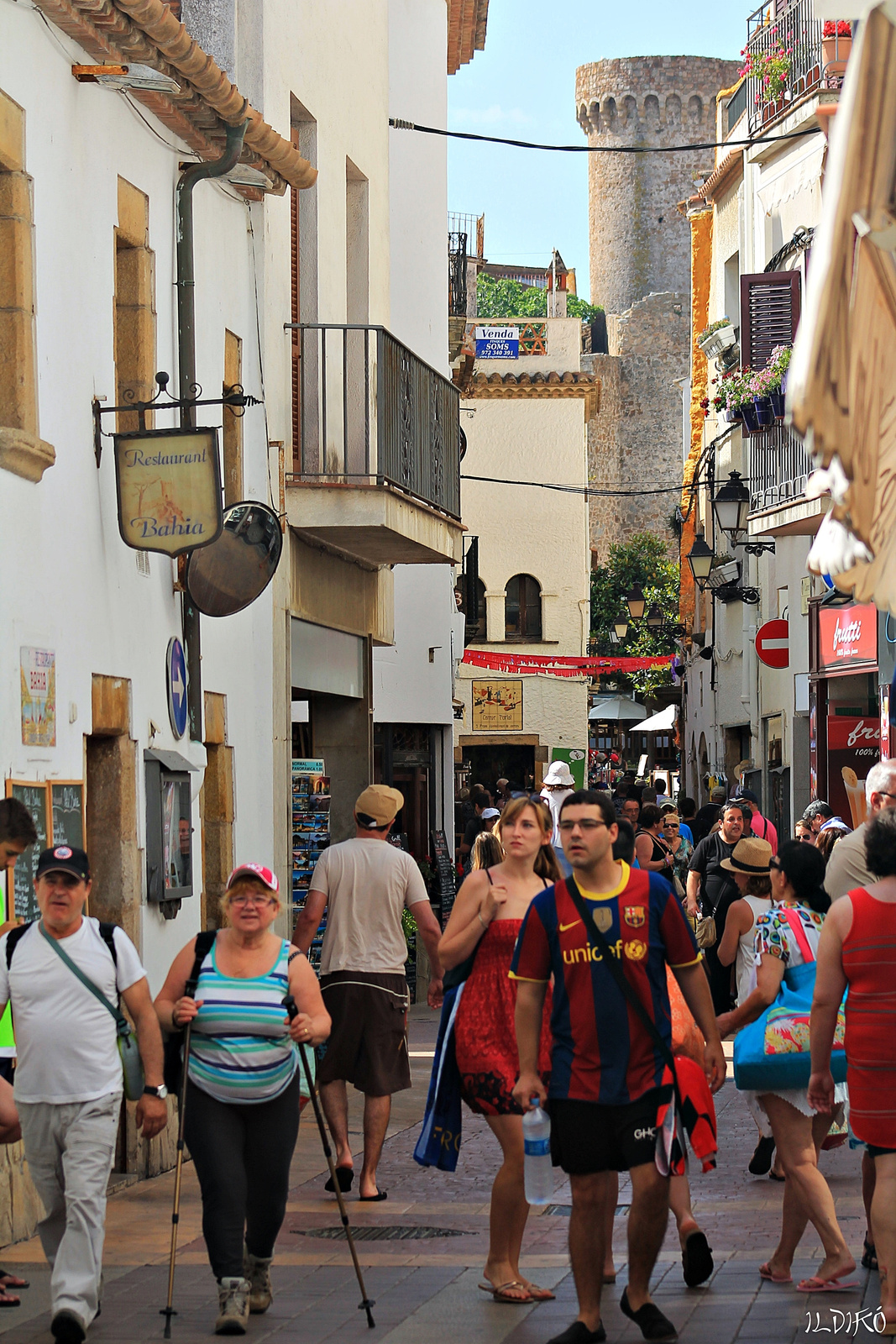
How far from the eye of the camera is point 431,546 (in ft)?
53.7

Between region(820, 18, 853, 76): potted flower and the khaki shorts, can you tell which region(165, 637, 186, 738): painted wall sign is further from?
region(820, 18, 853, 76): potted flower

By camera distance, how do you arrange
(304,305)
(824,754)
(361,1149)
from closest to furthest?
(361,1149) < (304,305) < (824,754)

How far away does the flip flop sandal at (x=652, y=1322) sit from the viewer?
20.6ft

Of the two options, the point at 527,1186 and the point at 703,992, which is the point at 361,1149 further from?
the point at 703,992

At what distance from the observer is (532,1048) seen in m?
6.50

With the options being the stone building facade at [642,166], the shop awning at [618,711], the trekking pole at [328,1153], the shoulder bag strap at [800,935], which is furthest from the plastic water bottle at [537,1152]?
the stone building facade at [642,166]

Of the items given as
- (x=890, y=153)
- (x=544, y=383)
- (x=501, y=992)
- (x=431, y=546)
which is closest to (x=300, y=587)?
(x=431, y=546)

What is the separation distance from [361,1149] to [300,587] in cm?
556

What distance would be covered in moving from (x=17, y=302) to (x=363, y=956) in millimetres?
3606

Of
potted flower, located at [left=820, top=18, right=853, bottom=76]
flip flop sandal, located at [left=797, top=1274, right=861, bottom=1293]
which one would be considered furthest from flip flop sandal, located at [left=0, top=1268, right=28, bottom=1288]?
potted flower, located at [left=820, top=18, right=853, bottom=76]

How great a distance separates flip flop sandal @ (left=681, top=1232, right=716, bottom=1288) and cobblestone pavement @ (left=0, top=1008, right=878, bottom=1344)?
4cm

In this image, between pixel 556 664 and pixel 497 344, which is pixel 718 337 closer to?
pixel 556 664

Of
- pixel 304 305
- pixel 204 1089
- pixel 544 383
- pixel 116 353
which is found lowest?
pixel 204 1089

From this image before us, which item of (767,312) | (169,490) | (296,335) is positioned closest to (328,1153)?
(169,490)
